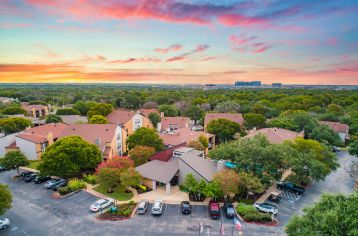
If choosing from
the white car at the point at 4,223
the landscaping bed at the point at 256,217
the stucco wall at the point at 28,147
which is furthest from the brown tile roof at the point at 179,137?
→ the white car at the point at 4,223

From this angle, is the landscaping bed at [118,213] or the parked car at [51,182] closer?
the landscaping bed at [118,213]

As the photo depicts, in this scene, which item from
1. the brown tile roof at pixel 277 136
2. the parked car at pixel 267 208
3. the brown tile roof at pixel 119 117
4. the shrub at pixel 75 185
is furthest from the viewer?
the brown tile roof at pixel 119 117

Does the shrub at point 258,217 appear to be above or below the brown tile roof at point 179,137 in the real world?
below

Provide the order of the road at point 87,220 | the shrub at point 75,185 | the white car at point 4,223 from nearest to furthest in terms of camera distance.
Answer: the road at point 87,220 < the white car at point 4,223 < the shrub at point 75,185

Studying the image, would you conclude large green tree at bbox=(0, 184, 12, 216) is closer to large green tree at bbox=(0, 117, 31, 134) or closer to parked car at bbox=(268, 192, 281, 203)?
parked car at bbox=(268, 192, 281, 203)

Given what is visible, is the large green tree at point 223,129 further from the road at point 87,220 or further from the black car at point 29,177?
the black car at point 29,177

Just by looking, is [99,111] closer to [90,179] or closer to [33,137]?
→ [33,137]

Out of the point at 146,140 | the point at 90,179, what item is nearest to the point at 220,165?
the point at 146,140
